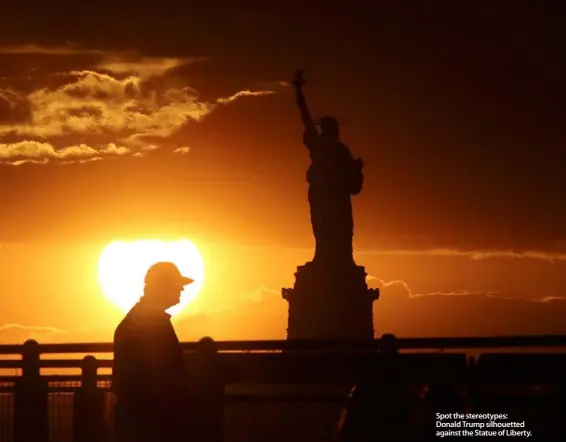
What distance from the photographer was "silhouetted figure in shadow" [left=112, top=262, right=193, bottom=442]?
8211 mm

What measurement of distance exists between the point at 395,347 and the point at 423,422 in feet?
2.35

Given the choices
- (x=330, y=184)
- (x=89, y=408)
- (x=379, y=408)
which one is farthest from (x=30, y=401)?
(x=330, y=184)

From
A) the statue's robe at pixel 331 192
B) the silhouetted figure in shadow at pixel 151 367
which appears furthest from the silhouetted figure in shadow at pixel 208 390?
the statue's robe at pixel 331 192

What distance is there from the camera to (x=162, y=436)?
8234mm

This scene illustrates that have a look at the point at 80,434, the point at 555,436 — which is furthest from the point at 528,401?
the point at 80,434

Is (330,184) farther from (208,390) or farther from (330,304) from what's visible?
(208,390)

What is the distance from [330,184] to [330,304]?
3171 mm

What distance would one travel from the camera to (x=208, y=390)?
10.2 meters

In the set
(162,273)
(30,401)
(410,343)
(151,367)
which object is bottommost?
(151,367)

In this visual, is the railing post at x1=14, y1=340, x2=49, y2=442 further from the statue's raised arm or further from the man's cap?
the statue's raised arm

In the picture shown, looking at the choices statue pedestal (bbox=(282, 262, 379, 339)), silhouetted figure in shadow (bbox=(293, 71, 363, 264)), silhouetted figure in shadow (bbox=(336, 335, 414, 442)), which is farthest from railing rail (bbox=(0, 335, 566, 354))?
silhouetted figure in shadow (bbox=(293, 71, 363, 264))

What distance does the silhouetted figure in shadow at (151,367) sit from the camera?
8.21 meters

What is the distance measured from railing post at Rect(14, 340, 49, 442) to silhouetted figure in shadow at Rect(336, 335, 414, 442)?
4.33 m

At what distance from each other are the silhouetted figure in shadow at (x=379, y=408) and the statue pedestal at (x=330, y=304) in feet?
61.6
